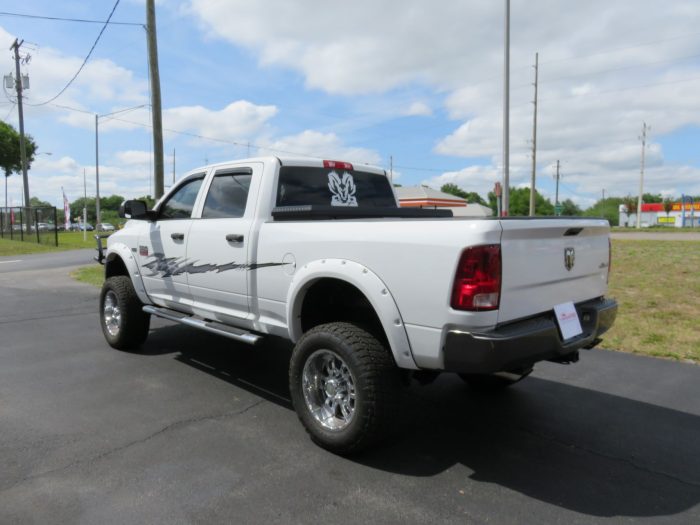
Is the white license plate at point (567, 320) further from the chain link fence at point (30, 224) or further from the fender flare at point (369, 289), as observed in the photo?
the chain link fence at point (30, 224)

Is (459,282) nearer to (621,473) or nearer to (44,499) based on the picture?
(621,473)

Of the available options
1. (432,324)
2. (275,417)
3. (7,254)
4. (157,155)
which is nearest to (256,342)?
(275,417)

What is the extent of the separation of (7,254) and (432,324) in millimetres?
23260

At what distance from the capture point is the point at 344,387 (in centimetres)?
342

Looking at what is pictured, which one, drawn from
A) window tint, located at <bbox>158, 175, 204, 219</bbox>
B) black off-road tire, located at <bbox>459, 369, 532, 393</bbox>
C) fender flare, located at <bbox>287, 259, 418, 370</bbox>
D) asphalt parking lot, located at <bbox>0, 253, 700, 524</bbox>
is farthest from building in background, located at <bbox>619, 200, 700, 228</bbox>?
fender flare, located at <bbox>287, 259, 418, 370</bbox>

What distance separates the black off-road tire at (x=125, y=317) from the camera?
5.62m

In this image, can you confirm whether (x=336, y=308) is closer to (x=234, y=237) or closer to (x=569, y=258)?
(x=234, y=237)

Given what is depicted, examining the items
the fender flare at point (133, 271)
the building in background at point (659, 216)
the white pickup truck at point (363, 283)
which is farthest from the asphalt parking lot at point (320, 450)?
the building in background at point (659, 216)

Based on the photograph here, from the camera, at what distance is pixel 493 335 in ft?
9.18

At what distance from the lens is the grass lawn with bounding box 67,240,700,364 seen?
5875 mm

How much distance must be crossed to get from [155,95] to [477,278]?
11007 mm

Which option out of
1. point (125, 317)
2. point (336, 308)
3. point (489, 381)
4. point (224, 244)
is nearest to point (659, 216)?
point (489, 381)

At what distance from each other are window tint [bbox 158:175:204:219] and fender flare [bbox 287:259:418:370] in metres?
1.88

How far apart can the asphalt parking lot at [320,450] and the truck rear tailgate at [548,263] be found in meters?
1.00
